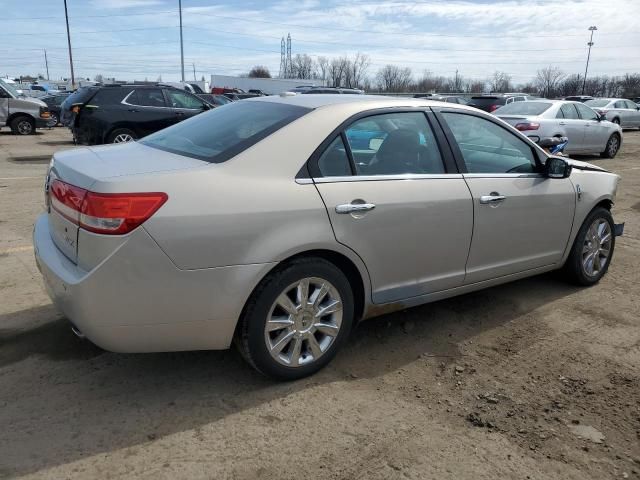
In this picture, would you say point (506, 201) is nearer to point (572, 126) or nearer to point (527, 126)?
point (527, 126)

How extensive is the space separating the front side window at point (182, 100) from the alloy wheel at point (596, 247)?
10.6m

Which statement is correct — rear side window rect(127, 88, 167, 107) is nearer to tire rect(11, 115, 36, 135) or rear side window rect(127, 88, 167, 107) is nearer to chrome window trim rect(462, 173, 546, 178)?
tire rect(11, 115, 36, 135)

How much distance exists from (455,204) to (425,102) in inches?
31.4

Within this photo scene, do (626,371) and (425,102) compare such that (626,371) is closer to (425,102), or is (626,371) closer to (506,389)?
(506,389)

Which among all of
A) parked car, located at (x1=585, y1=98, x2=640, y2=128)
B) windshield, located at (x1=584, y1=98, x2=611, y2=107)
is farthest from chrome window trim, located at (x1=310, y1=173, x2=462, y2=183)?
windshield, located at (x1=584, y1=98, x2=611, y2=107)

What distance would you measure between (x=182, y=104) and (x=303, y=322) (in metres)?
11.4

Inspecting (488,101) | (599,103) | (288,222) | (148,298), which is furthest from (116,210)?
(599,103)

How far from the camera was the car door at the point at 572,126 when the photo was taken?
12.9 m

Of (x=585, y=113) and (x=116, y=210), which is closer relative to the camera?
(x=116, y=210)

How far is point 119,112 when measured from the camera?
12234mm

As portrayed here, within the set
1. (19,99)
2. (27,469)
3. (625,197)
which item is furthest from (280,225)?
(19,99)

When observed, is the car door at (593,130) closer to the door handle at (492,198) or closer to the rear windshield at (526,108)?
the rear windshield at (526,108)

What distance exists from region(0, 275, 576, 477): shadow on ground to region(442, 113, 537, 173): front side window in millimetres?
1140

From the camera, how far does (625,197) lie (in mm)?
9219
